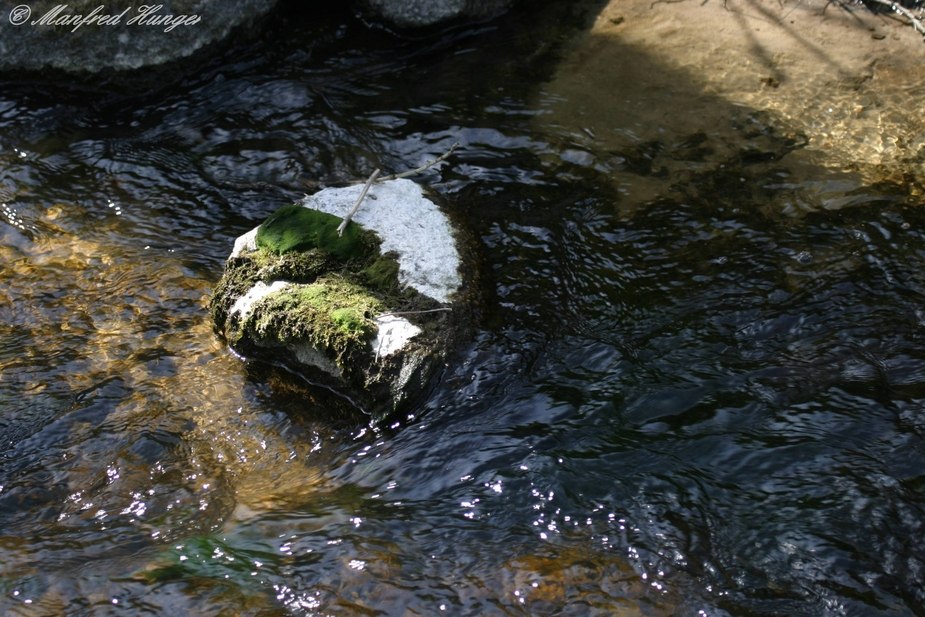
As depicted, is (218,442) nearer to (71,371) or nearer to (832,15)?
(71,371)

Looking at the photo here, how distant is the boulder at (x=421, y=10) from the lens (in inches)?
240

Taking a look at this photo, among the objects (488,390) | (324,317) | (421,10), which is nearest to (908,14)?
(421,10)

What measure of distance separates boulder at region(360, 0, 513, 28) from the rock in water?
2.21 metres

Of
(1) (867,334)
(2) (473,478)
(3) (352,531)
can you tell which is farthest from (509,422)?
(1) (867,334)

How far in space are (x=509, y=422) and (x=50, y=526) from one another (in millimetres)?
1886

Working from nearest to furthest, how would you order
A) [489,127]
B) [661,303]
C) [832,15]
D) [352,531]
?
1. [352,531]
2. [661,303]
3. [489,127]
4. [832,15]

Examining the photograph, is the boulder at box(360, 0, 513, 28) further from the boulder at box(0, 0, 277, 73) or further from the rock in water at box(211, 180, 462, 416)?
the rock in water at box(211, 180, 462, 416)

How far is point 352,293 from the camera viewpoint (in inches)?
155

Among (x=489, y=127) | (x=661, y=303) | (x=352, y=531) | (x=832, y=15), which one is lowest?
(x=352, y=531)

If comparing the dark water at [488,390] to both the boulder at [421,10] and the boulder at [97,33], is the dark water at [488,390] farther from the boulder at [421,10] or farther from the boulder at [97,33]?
the boulder at [421,10]

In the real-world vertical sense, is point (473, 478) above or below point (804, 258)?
below

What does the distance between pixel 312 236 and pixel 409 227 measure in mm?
489

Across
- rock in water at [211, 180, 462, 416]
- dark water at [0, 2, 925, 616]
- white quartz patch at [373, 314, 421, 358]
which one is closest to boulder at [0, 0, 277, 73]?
dark water at [0, 2, 925, 616]

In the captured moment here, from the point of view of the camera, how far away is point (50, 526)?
10.7 feet
